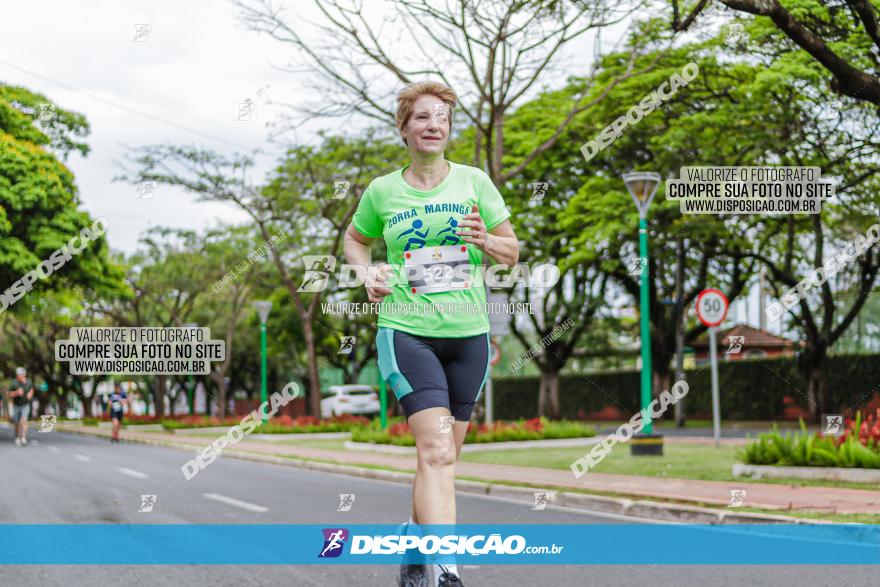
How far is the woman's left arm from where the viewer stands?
3.36 meters

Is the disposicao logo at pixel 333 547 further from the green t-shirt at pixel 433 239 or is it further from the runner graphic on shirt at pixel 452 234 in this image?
the runner graphic on shirt at pixel 452 234

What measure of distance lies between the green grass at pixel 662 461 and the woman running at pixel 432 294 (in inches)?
293

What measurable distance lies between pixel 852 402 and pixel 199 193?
765 inches

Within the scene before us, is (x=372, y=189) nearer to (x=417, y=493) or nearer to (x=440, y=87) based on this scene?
(x=440, y=87)

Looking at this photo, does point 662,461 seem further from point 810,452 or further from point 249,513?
point 249,513

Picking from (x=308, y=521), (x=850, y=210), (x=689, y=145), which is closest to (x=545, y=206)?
(x=689, y=145)

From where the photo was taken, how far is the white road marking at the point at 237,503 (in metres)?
9.02

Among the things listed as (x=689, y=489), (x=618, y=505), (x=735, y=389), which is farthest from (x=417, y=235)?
(x=735, y=389)

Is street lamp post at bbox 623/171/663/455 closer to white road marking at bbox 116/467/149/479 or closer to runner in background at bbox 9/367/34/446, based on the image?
white road marking at bbox 116/467/149/479

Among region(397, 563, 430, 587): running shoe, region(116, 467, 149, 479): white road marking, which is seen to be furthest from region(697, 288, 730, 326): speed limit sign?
region(397, 563, 430, 587): running shoe

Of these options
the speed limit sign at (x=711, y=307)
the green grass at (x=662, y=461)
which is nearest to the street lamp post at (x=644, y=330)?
the green grass at (x=662, y=461)

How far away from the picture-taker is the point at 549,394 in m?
37.4

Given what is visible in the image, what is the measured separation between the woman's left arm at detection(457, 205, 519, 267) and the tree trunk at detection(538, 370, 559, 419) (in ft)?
111

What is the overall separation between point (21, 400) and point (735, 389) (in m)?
22.4
